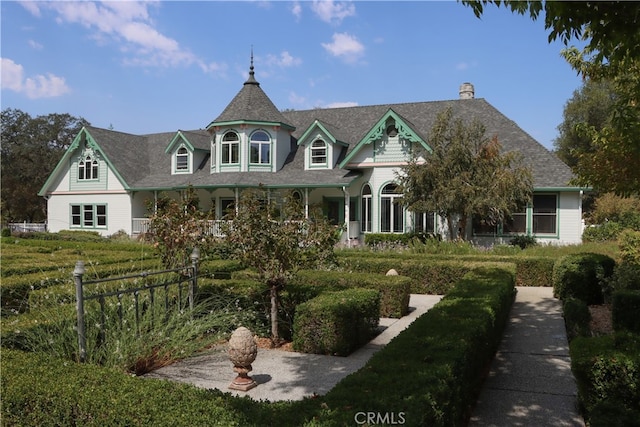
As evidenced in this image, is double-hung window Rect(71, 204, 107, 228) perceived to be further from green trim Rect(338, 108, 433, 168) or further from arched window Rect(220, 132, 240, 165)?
green trim Rect(338, 108, 433, 168)

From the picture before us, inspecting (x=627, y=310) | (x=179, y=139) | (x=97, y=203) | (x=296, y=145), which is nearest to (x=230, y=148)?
(x=296, y=145)

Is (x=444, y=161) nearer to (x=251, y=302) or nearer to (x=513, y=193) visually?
(x=513, y=193)

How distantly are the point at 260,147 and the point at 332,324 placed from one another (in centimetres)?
1977

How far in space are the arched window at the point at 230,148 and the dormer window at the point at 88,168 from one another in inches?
380

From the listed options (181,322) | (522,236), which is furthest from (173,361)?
(522,236)

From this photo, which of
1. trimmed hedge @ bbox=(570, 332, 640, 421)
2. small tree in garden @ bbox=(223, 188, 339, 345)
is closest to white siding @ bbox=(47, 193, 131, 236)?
small tree in garden @ bbox=(223, 188, 339, 345)

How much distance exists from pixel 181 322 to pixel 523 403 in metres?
5.02

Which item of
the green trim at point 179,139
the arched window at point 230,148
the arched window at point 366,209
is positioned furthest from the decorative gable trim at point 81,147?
the arched window at point 366,209

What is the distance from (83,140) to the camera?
1208 inches

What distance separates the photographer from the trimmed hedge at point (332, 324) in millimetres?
7770

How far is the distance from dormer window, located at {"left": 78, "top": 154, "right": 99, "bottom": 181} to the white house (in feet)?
0.21

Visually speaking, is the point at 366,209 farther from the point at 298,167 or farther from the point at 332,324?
the point at 332,324

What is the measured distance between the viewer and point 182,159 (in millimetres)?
29703

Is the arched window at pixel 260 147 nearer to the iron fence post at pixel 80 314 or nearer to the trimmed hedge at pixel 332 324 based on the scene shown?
the trimmed hedge at pixel 332 324
